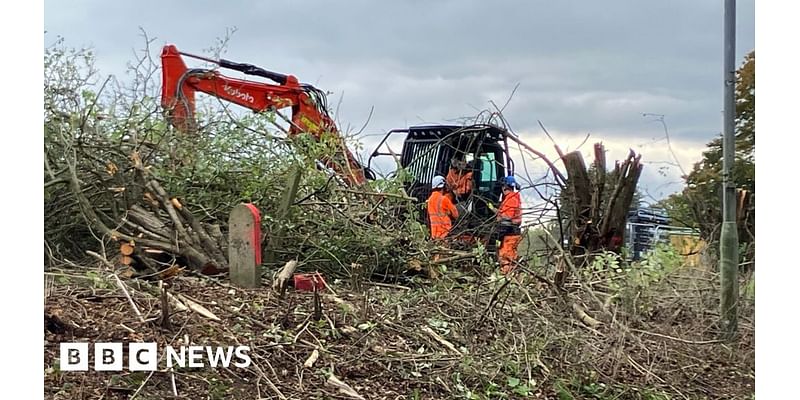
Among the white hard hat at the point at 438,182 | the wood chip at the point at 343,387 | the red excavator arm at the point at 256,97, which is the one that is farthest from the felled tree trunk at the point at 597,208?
the wood chip at the point at 343,387

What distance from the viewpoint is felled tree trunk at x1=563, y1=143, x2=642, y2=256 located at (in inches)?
109

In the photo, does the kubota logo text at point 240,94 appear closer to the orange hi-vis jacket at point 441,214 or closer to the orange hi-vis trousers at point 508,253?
the orange hi-vis jacket at point 441,214

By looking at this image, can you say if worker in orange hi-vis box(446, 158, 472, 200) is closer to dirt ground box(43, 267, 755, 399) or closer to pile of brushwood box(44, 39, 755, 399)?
pile of brushwood box(44, 39, 755, 399)

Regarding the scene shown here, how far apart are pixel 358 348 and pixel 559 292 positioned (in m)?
0.78

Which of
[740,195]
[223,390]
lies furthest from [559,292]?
[223,390]

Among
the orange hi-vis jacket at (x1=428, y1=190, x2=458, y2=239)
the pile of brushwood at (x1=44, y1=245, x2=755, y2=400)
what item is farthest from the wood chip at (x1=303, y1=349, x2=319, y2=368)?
the orange hi-vis jacket at (x1=428, y1=190, x2=458, y2=239)

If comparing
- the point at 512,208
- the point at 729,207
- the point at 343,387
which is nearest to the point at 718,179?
the point at 729,207

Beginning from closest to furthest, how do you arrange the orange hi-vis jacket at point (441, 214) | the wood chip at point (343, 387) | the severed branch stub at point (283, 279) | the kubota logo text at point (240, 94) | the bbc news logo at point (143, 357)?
the bbc news logo at point (143, 357), the wood chip at point (343, 387), the severed branch stub at point (283, 279), the kubota logo text at point (240, 94), the orange hi-vis jacket at point (441, 214)

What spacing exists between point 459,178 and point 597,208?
66 centimetres

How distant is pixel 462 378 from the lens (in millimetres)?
2471

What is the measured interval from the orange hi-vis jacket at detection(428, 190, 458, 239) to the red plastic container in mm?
624

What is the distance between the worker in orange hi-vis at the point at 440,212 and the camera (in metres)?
3.26
